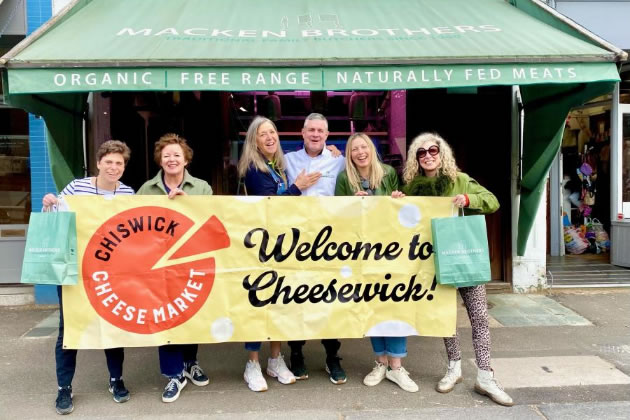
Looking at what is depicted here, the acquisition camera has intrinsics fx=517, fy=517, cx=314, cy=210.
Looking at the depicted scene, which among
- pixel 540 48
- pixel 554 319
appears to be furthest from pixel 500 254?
pixel 540 48

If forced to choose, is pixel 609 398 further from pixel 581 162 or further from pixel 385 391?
pixel 581 162

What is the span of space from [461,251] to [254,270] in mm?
1501

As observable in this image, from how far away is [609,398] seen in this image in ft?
12.2

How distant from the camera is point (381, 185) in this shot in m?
3.99

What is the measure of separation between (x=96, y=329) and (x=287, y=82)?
7.67 feet

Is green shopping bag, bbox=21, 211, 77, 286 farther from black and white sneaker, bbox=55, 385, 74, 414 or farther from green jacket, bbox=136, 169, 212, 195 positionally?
black and white sneaker, bbox=55, 385, 74, 414

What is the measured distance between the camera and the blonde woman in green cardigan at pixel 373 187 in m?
3.87

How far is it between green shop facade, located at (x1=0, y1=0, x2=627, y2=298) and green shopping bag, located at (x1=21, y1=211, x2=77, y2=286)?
3.71ft

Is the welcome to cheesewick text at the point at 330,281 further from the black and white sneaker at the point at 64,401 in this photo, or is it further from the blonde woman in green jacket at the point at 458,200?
the black and white sneaker at the point at 64,401

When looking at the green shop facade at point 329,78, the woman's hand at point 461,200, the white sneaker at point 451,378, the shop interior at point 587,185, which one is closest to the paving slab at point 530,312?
the green shop facade at point 329,78

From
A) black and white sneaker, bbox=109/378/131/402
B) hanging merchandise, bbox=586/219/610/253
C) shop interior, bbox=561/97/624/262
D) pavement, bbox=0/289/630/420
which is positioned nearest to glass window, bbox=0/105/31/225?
pavement, bbox=0/289/630/420

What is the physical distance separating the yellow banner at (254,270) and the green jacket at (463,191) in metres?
0.08

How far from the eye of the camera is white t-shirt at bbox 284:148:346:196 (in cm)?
407

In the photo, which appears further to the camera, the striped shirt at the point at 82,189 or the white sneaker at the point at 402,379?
the white sneaker at the point at 402,379
